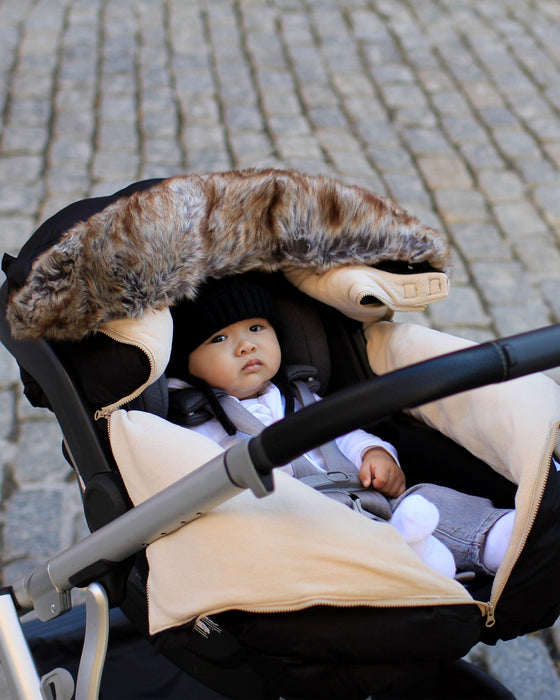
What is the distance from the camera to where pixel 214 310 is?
197 cm

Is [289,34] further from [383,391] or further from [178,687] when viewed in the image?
[383,391]

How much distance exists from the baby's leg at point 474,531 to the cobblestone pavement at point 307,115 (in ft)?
4.97

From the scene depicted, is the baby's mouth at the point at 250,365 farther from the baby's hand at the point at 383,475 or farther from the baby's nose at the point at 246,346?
the baby's hand at the point at 383,475

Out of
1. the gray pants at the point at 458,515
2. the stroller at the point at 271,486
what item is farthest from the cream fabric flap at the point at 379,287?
the gray pants at the point at 458,515

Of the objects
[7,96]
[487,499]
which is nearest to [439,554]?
[487,499]

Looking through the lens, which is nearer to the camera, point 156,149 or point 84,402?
point 84,402

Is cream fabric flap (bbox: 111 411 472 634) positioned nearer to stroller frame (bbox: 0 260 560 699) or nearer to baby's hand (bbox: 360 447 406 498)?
stroller frame (bbox: 0 260 560 699)

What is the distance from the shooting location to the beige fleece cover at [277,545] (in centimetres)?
138

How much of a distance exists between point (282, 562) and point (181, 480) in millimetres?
218

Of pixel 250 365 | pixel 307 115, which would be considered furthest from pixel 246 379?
pixel 307 115

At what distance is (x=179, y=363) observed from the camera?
2.07 metres

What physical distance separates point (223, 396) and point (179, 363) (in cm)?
14

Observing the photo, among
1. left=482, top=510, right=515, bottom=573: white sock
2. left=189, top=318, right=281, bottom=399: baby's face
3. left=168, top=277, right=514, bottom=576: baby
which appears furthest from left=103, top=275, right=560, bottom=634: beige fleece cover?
left=189, top=318, right=281, bottom=399: baby's face

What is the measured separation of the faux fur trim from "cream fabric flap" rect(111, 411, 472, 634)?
36 centimetres
